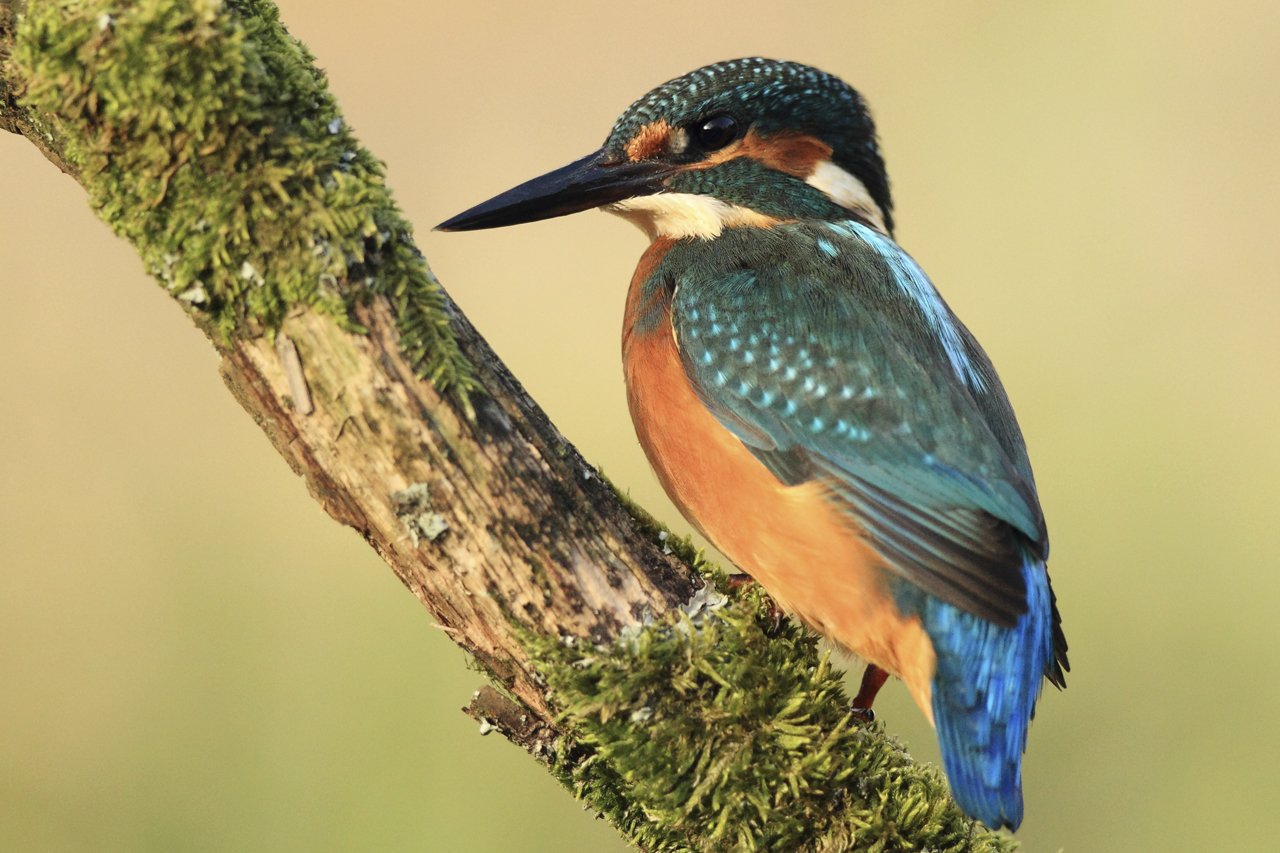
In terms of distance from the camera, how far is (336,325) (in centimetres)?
178

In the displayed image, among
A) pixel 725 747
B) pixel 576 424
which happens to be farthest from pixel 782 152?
pixel 576 424

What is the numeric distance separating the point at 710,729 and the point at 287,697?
2.38m

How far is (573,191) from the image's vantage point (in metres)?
2.74

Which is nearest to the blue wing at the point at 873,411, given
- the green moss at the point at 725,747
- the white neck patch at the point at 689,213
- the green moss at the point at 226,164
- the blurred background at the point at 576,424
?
the white neck patch at the point at 689,213

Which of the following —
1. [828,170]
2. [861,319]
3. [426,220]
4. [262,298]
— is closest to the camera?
[262,298]

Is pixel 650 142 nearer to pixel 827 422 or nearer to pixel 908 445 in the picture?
pixel 827 422

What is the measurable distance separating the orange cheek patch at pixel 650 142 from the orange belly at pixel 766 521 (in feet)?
1.20

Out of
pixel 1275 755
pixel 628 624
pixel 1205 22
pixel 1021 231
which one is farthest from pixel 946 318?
pixel 1205 22

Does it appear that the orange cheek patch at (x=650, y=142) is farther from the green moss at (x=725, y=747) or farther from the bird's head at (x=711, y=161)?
the green moss at (x=725, y=747)

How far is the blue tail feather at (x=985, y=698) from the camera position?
6.88 ft

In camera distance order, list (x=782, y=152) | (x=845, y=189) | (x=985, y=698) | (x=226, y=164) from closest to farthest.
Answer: (x=226, y=164), (x=985, y=698), (x=782, y=152), (x=845, y=189)

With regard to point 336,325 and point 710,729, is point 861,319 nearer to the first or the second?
point 710,729

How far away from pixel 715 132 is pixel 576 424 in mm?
2410

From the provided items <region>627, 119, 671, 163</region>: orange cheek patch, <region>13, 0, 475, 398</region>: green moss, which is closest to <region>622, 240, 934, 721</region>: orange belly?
<region>627, 119, 671, 163</region>: orange cheek patch
